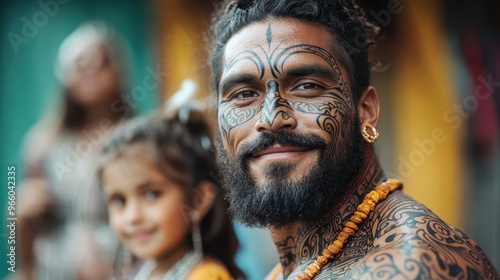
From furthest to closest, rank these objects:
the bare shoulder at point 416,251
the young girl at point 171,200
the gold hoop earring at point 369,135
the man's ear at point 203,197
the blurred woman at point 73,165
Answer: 1. the blurred woman at point 73,165
2. the man's ear at point 203,197
3. the young girl at point 171,200
4. the gold hoop earring at point 369,135
5. the bare shoulder at point 416,251

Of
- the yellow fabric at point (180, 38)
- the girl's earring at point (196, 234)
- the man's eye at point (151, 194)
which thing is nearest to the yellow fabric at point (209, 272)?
the girl's earring at point (196, 234)

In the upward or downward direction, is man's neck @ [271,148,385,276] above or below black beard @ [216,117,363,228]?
below

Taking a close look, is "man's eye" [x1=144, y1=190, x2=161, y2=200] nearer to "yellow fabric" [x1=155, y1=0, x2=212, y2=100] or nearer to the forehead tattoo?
"yellow fabric" [x1=155, y1=0, x2=212, y2=100]

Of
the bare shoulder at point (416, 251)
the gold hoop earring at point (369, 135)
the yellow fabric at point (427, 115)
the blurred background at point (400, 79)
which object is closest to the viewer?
the bare shoulder at point (416, 251)

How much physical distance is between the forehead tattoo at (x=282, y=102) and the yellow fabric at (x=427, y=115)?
7.82ft

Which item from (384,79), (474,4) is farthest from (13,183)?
(474,4)

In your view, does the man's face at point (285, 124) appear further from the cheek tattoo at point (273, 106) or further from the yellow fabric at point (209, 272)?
the yellow fabric at point (209, 272)

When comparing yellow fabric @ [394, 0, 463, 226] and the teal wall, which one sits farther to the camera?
the teal wall

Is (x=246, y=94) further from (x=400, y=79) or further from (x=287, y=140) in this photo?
(x=400, y=79)

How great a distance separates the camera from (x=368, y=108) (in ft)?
9.84

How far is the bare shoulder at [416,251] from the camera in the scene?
219 centimetres

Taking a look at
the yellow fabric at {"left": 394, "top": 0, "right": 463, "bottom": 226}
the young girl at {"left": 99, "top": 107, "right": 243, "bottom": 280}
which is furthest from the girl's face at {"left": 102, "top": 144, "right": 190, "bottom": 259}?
the yellow fabric at {"left": 394, "top": 0, "right": 463, "bottom": 226}

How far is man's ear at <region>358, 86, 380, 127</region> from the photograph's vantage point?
2961mm

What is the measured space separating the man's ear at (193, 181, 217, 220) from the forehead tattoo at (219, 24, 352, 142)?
4.70ft
